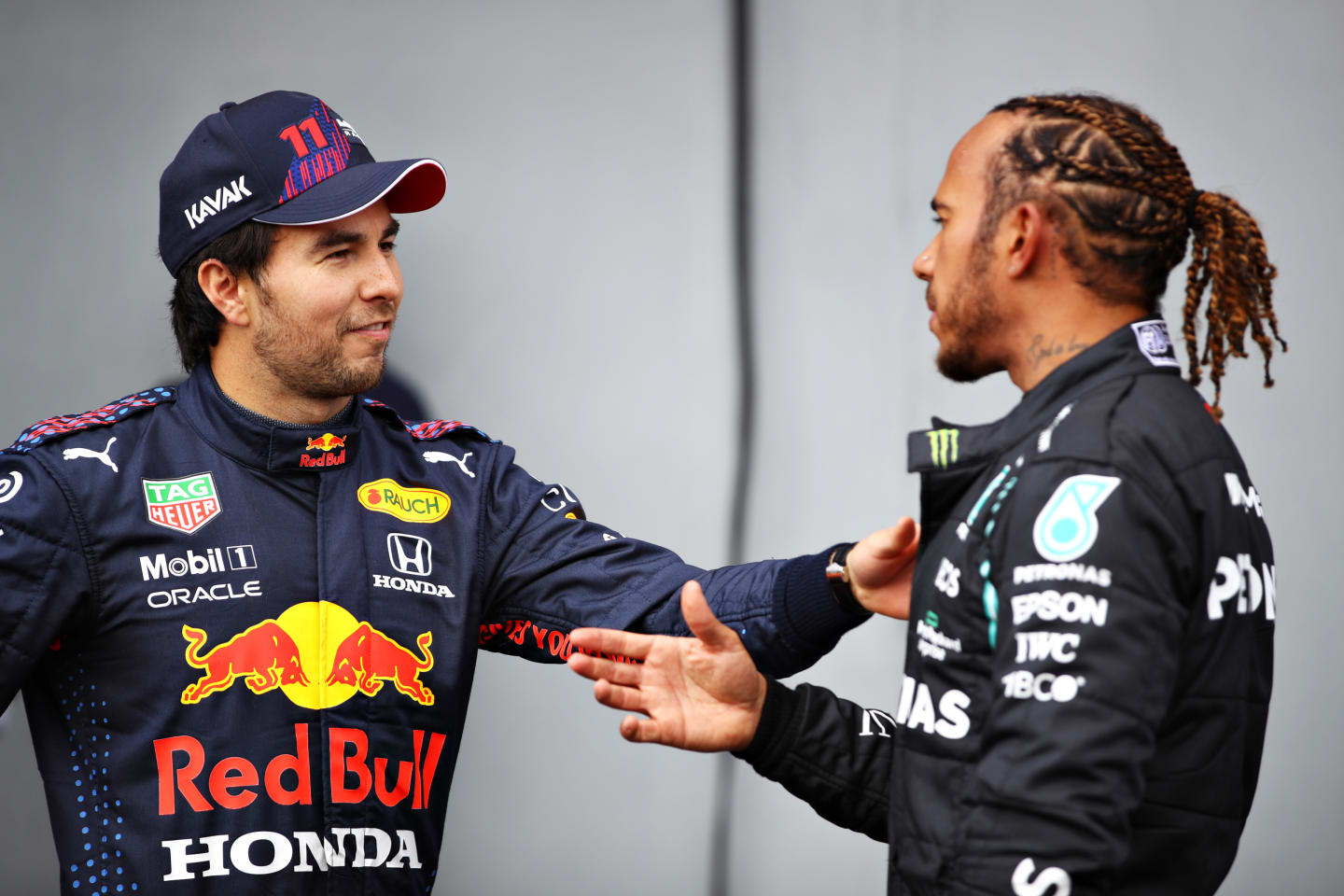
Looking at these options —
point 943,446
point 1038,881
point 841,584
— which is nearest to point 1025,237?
point 943,446

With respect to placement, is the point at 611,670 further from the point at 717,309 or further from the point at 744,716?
the point at 717,309

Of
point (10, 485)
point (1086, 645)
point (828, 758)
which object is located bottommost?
point (828, 758)

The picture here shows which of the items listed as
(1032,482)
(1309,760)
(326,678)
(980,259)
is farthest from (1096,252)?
(1309,760)


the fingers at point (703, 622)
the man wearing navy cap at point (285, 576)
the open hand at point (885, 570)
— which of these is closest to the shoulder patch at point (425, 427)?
the man wearing navy cap at point (285, 576)

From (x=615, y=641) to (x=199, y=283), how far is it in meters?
0.82

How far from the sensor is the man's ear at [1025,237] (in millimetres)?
1521

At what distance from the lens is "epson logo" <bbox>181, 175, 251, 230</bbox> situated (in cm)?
198

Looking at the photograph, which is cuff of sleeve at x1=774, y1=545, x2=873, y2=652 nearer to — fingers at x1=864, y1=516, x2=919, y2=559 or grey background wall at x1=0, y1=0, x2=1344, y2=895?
fingers at x1=864, y1=516, x2=919, y2=559

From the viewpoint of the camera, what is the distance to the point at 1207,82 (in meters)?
2.90

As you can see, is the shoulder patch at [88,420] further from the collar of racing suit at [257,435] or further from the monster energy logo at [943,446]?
the monster energy logo at [943,446]

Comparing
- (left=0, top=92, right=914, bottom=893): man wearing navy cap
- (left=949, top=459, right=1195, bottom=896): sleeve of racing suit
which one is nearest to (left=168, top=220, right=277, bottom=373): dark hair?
(left=0, top=92, right=914, bottom=893): man wearing navy cap

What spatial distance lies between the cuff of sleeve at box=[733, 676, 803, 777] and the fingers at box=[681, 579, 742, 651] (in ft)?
0.31

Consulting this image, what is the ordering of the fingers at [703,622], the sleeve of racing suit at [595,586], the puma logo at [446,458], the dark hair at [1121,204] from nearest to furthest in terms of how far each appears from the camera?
1. the dark hair at [1121,204]
2. the fingers at [703,622]
3. the sleeve of racing suit at [595,586]
4. the puma logo at [446,458]

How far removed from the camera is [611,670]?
6.02 ft
